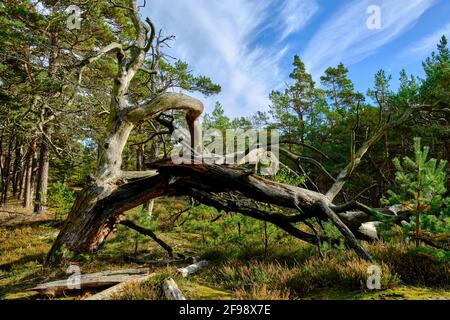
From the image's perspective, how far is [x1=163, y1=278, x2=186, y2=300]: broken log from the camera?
412cm

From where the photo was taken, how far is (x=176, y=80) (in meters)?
18.9

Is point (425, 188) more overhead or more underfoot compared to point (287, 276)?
Answer: more overhead

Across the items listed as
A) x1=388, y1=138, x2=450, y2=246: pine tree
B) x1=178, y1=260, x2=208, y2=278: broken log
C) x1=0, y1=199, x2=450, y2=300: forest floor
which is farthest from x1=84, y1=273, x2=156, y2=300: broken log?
x1=388, y1=138, x2=450, y2=246: pine tree

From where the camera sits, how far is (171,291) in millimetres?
4223

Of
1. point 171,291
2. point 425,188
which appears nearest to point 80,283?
point 171,291
